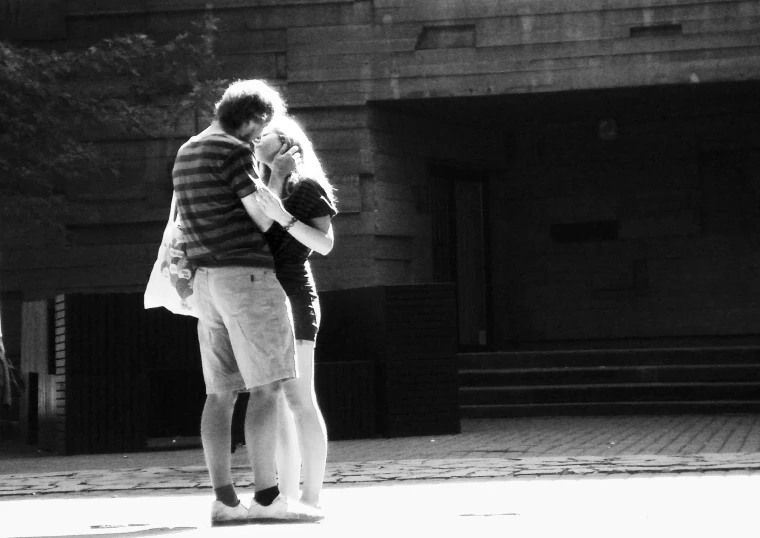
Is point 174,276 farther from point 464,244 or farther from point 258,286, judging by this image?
point 464,244

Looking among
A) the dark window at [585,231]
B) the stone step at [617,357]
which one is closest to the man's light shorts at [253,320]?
the stone step at [617,357]

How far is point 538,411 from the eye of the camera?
46.6 feet

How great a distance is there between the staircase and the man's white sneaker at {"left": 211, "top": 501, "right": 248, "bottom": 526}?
8.56 m

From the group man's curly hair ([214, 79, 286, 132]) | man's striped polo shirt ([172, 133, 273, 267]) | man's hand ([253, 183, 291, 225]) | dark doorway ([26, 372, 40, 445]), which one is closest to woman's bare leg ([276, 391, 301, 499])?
man's striped polo shirt ([172, 133, 273, 267])

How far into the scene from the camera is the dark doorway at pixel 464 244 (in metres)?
17.0

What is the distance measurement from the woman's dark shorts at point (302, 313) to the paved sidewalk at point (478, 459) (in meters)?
1.92

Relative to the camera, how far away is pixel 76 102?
44.4 ft

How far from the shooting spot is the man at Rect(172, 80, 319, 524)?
5.77 meters

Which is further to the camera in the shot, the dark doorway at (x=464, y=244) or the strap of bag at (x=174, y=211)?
the dark doorway at (x=464, y=244)

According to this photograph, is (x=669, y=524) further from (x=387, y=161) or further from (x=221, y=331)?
(x=387, y=161)

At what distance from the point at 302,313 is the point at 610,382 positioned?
357 inches

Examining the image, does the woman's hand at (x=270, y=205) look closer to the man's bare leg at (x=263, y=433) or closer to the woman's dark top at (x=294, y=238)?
the woman's dark top at (x=294, y=238)

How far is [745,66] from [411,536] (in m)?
10.3

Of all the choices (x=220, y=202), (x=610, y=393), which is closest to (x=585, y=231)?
(x=610, y=393)
